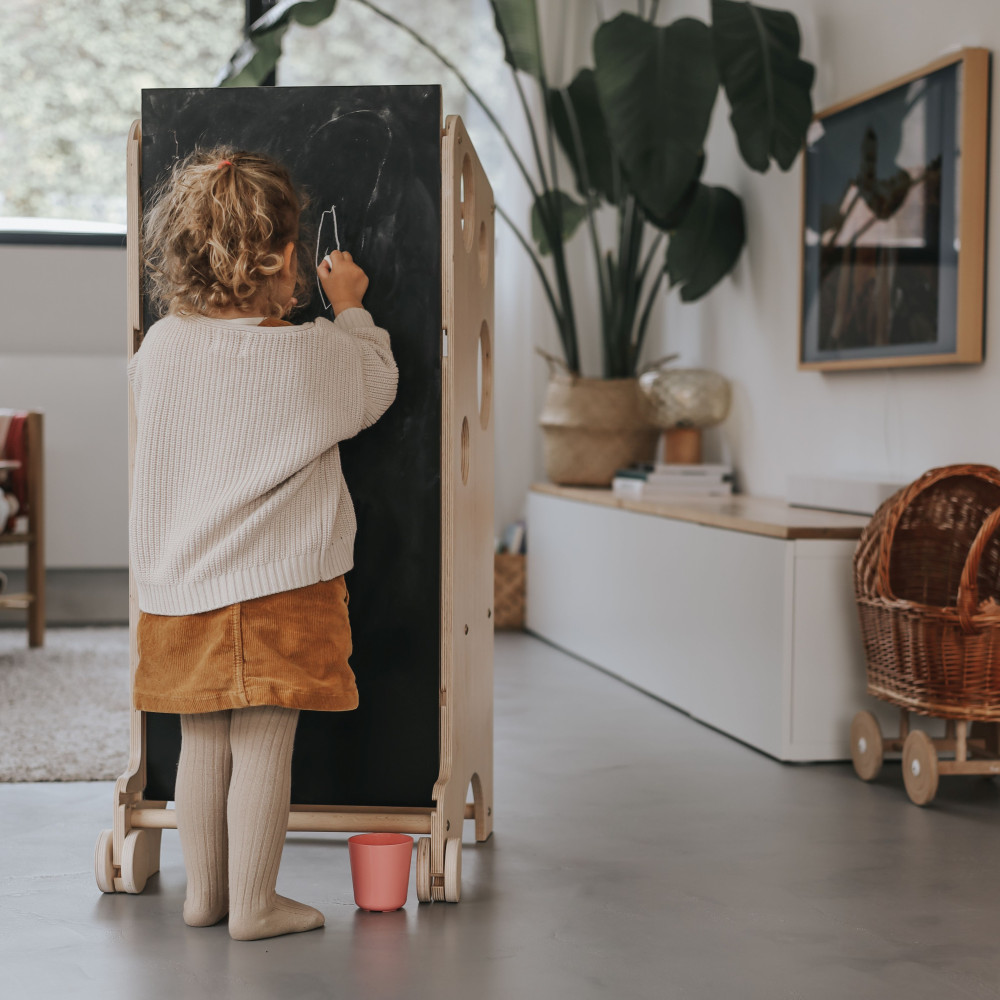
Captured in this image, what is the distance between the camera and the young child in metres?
1.54

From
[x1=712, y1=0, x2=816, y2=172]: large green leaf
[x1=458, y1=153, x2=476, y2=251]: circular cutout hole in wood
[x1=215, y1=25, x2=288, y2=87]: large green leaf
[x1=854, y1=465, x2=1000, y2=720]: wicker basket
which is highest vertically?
[x1=215, y1=25, x2=288, y2=87]: large green leaf

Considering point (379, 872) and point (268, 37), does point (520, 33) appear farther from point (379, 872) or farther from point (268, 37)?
point (379, 872)

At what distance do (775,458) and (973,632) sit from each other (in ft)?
4.63

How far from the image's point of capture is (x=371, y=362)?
1.67 m

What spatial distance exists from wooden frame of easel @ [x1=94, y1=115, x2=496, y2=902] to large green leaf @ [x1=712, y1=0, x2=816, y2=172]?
51.2 inches

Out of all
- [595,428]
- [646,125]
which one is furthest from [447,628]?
[595,428]

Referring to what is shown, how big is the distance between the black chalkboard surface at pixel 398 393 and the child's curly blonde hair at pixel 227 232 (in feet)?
0.56

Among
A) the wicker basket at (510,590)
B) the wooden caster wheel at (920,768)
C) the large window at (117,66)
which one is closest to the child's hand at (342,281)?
the wooden caster wheel at (920,768)

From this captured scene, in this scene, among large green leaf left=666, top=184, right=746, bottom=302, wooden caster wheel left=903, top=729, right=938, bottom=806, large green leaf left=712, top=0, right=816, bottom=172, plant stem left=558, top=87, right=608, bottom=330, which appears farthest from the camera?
plant stem left=558, top=87, right=608, bottom=330

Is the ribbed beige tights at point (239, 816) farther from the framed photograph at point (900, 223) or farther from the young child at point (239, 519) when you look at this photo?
the framed photograph at point (900, 223)

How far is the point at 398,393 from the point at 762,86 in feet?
5.46

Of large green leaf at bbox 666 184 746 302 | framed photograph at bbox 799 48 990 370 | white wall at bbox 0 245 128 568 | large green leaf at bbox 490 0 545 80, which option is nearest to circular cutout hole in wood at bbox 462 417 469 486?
framed photograph at bbox 799 48 990 370

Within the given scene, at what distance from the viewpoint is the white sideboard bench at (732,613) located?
2527mm

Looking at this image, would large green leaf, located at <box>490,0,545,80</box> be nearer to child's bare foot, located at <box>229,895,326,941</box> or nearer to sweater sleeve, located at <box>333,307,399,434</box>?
sweater sleeve, located at <box>333,307,399,434</box>
